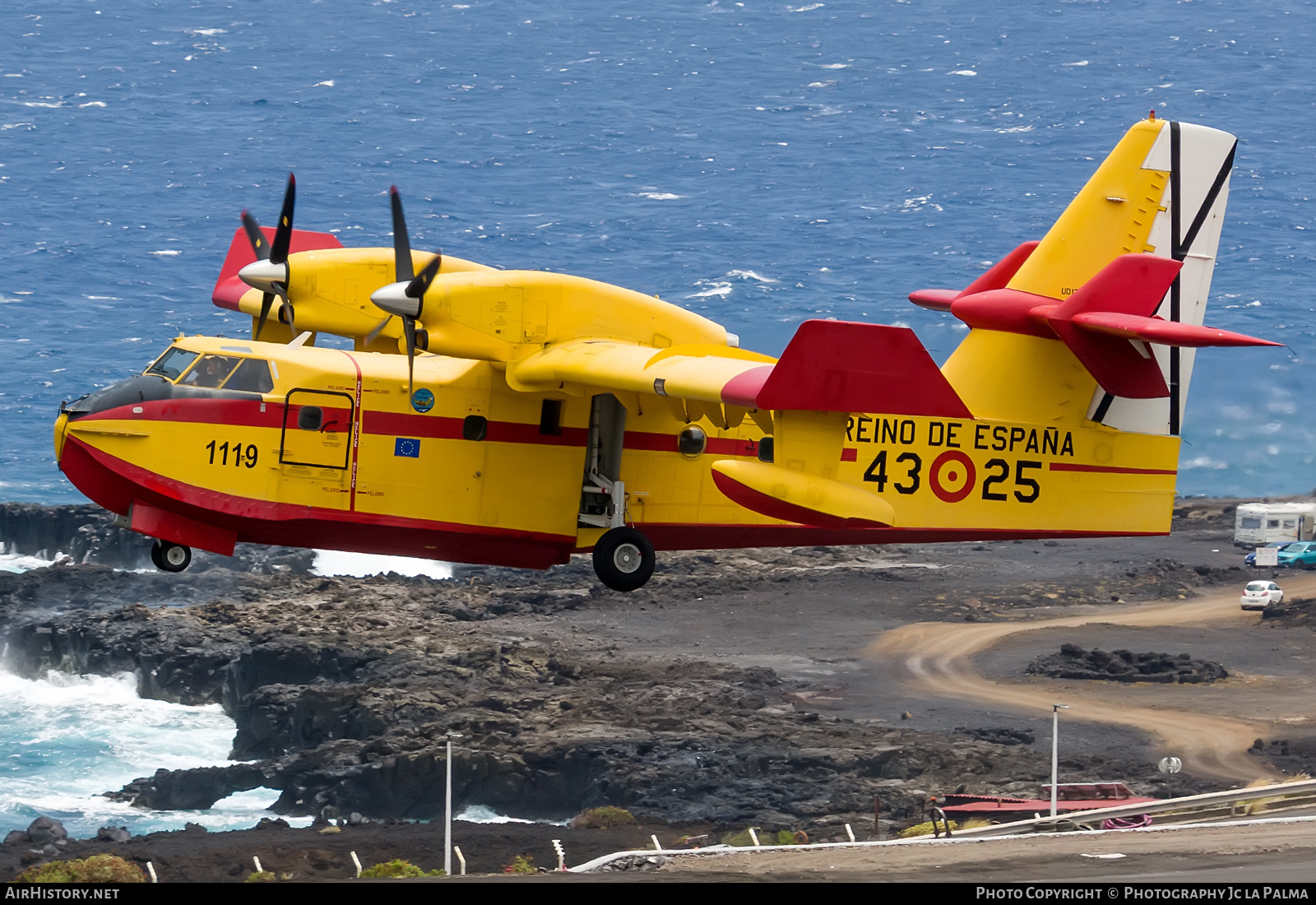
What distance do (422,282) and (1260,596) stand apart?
211ft

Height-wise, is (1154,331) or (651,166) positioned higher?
(651,166)

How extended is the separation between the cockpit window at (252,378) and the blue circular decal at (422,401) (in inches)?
100

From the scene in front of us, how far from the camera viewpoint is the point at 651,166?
163000 millimetres

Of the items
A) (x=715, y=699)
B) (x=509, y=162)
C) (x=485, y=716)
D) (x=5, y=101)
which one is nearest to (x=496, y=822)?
(x=485, y=716)

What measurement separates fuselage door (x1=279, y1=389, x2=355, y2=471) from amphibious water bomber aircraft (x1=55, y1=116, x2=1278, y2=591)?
0.15 feet

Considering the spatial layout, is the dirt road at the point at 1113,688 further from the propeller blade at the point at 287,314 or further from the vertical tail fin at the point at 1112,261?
the propeller blade at the point at 287,314

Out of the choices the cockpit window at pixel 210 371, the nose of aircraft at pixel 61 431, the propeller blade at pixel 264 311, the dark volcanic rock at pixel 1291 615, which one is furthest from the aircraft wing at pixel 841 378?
the dark volcanic rock at pixel 1291 615

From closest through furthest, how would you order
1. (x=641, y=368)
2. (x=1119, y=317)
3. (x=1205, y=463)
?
(x=641, y=368)
(x=1119, y=317)
(x=1205, y=463)

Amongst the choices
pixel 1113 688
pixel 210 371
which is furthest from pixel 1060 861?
pixel 1113 688

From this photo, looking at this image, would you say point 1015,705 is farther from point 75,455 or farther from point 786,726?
point 75,455

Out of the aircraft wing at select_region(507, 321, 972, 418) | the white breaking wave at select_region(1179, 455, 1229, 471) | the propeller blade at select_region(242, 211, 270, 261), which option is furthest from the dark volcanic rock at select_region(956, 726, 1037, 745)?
the white breaking wave at select_region(1179, 455, 1229, 471)

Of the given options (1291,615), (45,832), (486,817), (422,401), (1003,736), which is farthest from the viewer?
(1291,615)

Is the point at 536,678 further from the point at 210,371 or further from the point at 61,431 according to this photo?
the point at 61,431

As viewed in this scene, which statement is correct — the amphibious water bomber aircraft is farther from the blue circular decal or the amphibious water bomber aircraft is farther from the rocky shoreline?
the rocky shoreline
